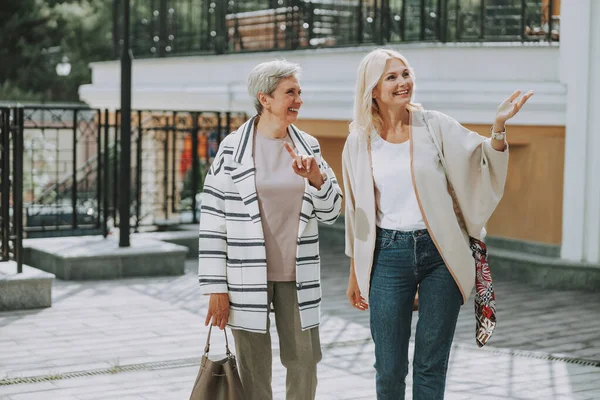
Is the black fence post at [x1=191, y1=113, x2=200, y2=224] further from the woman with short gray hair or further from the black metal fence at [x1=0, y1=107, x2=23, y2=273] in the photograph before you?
the woman with short gray hair

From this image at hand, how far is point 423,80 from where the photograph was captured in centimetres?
1197

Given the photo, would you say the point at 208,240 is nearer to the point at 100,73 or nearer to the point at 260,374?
the point at 260,374

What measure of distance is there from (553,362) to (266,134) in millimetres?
3613

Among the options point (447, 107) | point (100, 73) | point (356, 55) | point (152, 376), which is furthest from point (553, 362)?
point (100, 73)

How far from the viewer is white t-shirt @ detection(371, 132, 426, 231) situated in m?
4.91

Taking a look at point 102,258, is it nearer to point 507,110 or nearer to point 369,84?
point 369,84

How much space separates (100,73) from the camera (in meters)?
19.9

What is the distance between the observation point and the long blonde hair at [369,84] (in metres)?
4.98

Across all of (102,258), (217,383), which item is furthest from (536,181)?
(217,383)

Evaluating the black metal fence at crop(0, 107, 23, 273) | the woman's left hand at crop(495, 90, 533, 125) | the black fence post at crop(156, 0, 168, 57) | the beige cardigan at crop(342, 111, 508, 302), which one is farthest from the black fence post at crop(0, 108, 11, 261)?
the black fence post at crop(156, 0, 168, 57)

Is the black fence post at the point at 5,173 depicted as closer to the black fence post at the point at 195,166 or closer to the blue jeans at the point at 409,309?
the black fence post at the point at 195,166

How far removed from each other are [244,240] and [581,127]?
22.5 ft

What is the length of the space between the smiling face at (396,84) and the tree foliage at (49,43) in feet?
108

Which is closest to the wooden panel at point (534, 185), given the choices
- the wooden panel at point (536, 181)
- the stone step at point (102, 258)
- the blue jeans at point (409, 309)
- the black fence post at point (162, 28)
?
the wooden panel at point (536, 181)
